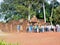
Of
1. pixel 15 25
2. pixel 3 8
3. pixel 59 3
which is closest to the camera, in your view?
pixel 15 25

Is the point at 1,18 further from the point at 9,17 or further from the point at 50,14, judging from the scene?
the point at 50,14

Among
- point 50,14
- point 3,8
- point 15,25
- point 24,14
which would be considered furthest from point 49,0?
point 15,25

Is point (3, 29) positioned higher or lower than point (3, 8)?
lower

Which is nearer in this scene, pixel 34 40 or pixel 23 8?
pixel 34 40

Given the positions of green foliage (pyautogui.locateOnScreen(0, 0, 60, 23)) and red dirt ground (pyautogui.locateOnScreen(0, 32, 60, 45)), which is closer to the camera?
red dirt ground (pyautogui.locateOnScreen(0, 32, 60, 45))

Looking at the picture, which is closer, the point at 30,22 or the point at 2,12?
the point at 30,22

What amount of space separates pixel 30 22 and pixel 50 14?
13.9 meters

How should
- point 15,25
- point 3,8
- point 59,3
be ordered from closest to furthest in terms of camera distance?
point 15,25 < point 3,8 < point 59,3

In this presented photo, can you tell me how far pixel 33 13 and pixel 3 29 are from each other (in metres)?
10.6

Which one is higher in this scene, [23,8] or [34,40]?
[23,8]

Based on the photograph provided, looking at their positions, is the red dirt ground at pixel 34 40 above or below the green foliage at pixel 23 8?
below

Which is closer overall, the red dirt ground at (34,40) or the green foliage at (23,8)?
the red dirt ground at (34,40)

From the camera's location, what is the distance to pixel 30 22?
4384cm

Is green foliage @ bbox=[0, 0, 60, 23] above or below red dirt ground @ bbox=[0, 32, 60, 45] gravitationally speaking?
above
